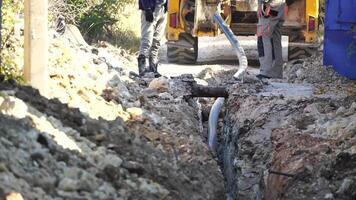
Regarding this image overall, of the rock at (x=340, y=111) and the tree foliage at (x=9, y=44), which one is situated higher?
the tree foliage at (x=9, y=44)

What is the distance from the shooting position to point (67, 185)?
465 centimetres

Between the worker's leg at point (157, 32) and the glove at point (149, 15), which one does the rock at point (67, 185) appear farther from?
the worker's leg at point (157, 32)

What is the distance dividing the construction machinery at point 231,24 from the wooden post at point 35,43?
6.53 metres

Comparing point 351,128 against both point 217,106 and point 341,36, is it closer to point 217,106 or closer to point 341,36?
point 217,106

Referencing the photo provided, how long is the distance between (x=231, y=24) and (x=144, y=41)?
374 cm

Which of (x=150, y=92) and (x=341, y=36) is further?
(x=341, y=36)

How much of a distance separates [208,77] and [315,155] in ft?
19.7

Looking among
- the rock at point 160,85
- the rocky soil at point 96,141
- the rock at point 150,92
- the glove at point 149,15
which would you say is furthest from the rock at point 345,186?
the glove at point 149,15

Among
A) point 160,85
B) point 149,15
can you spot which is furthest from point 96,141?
point 149,15

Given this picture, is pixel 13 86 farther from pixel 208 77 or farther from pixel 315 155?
pixel 208 77

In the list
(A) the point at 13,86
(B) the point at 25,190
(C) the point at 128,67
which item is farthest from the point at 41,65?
(C) the point at 128,67

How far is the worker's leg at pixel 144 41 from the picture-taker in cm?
1038

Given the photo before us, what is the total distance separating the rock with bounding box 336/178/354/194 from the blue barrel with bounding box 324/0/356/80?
4265 mm

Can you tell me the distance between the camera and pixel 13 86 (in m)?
6.02
